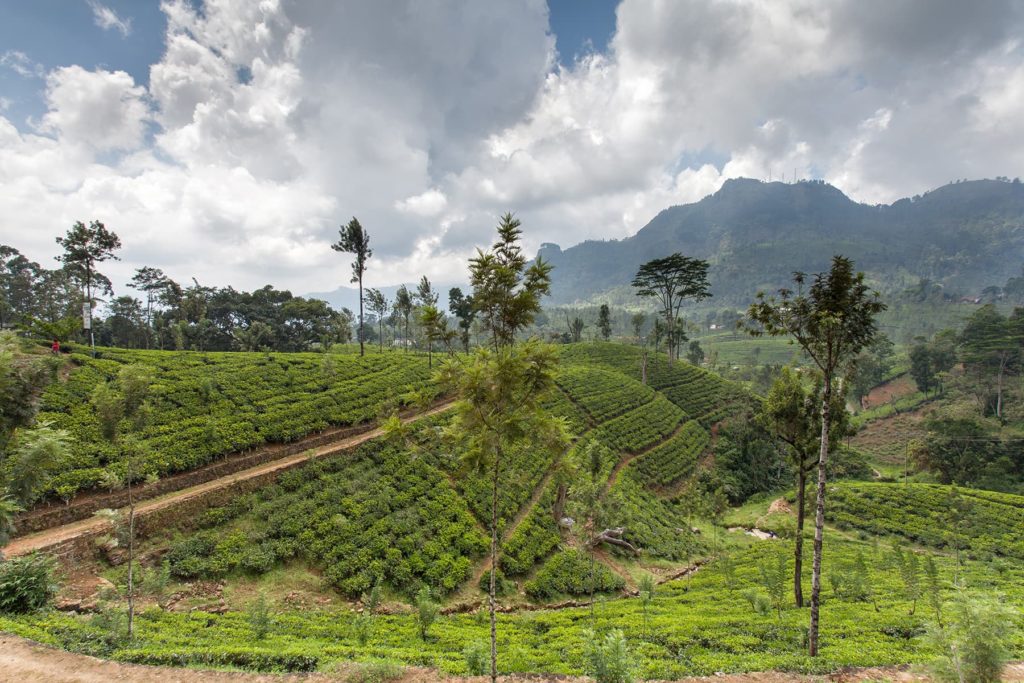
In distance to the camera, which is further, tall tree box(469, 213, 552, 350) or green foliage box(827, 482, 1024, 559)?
green foliage box(827, 482, 1024, 559)

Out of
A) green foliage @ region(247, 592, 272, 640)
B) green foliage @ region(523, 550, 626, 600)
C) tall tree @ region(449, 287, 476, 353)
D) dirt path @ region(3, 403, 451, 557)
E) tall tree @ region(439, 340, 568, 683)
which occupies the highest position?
tall tree @ region(449, 287, 476, 353)

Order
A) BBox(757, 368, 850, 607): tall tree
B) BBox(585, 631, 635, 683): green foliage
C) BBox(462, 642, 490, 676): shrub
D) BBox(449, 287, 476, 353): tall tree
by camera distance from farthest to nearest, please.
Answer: BBox(449, 287, 476, 353): tall tree < BBox(757, 368, 850, 607): tall tree < BBox(462, 642, 490, 676): shrub < BBox(585, 631, 635, 683): green foliage

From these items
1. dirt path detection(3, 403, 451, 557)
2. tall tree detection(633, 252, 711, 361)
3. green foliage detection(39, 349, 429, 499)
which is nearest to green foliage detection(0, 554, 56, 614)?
dirt path detection(3, 403, 451, 557)

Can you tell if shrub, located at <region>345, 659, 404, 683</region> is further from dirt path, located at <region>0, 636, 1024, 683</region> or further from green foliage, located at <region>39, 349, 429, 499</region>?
green foliage, located at <region>39, 349, 429, 499</region>

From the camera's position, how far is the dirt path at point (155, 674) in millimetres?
9828

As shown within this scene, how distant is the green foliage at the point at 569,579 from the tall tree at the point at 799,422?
8.57 meters

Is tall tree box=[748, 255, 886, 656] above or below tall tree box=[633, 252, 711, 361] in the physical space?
below

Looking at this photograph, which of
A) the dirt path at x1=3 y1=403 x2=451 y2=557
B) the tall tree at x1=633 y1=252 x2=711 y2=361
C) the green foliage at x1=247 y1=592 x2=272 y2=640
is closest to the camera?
the green foliage at x1=247 y1=592 x2=272 y2=640

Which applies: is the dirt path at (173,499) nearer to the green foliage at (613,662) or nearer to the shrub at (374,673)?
the shrub at (374,673)

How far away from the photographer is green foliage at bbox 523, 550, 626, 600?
20234mm

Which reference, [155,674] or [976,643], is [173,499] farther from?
[976,643]

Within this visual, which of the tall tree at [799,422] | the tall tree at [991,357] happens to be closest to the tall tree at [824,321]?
the tall tree at [799,422]

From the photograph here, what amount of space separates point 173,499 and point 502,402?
66.2ft

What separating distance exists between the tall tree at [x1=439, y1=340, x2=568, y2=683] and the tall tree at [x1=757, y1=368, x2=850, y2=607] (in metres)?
12.5
